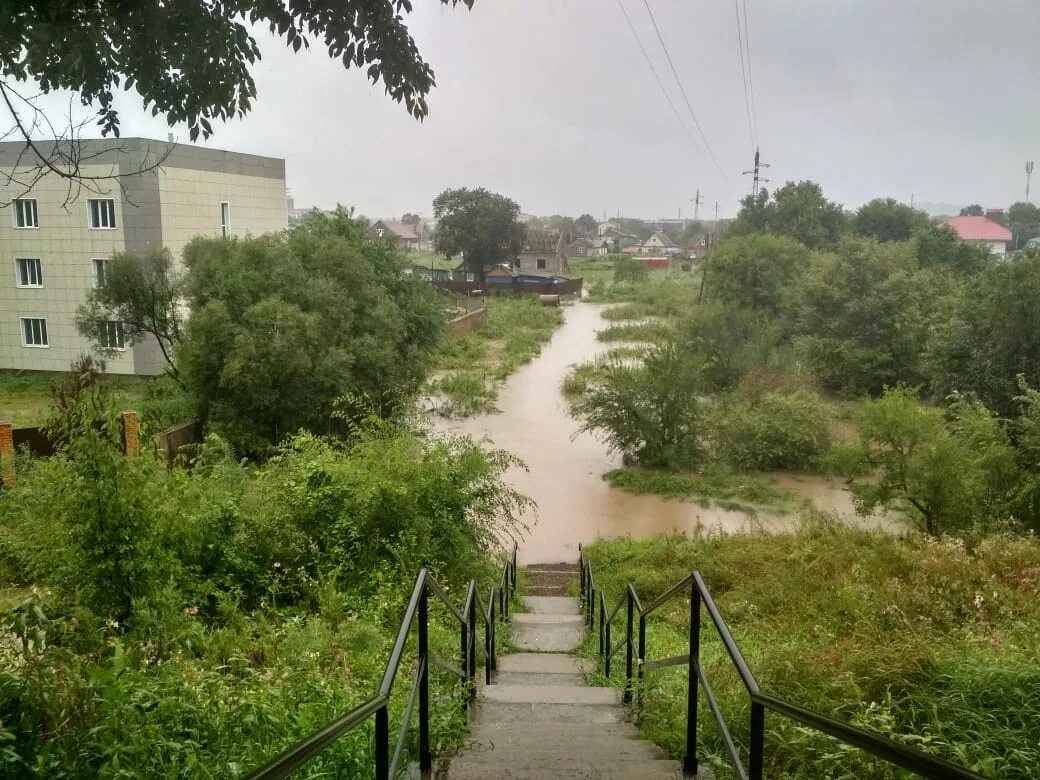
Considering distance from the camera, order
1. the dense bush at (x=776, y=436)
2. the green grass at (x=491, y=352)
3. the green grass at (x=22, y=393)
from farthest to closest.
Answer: the green grass at (x=491, y=352)
the dense bush at (x=776, y=436)
the green grass at (x=22, y=393)

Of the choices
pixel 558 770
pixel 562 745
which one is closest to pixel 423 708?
pixel 558 770

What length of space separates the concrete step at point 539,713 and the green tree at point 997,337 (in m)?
16.2

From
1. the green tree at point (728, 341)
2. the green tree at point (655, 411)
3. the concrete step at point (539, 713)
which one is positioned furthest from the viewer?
the green tree at point (728, 341)

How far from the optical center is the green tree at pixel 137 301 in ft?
61.3

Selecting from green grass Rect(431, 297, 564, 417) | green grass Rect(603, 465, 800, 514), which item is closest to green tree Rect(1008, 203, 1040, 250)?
green grass Rect(431, 297, 564, 417)

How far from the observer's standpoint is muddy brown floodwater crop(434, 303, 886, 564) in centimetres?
1473

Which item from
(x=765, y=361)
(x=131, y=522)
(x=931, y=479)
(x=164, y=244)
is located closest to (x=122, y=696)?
(x=131, y=522)

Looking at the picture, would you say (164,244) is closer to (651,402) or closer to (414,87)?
(651,402)

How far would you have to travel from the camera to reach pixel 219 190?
19.8 meters

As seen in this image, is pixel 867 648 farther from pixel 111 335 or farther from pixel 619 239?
pixel 619 239

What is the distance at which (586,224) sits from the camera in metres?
129

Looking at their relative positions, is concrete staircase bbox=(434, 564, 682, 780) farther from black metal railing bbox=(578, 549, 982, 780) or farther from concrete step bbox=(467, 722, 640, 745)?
black metal railing bbox=(578, 549, 982, 780)

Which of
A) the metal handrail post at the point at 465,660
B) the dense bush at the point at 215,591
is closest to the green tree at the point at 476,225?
the dense bush at the point at 215,591

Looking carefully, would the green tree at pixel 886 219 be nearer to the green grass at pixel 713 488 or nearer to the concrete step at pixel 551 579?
the green grass at pixel 713 488
